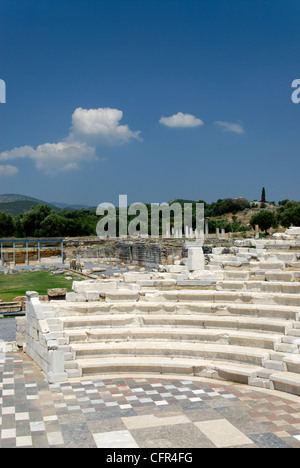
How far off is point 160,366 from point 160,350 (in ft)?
1.75

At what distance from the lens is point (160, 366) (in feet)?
28.9

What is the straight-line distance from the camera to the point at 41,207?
73.4 m

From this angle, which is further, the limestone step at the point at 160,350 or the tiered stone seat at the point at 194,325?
the limestone step at the point at 160,350

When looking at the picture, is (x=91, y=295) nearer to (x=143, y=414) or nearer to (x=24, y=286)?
(x=143, y=414)

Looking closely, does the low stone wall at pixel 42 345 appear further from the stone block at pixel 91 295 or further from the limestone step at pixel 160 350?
the stone block at pixel 91 295

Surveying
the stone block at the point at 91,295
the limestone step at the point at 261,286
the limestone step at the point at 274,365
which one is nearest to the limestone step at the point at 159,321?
the stone block at the point at 91,295

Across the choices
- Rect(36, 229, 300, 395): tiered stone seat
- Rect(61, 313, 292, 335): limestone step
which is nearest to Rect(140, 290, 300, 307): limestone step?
Rect(36, 229, 300, 395): tiered stone seat

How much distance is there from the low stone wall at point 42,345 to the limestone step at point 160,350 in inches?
21.4

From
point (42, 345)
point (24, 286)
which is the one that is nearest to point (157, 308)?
point (42, 345)

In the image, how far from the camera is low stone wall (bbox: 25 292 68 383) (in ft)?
28.3

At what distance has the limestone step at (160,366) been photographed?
8580 mm

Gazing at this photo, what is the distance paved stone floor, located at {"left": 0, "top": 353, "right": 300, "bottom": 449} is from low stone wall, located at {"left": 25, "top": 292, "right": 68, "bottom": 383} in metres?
Answer: 0.28
